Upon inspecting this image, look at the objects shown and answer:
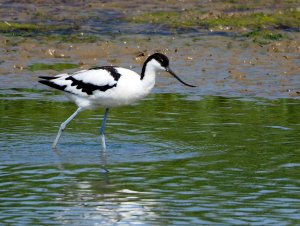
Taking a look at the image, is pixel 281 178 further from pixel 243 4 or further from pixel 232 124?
pixel 243 4

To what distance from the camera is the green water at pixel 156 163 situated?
877 centimetres

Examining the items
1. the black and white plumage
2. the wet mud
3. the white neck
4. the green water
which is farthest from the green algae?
the white neck

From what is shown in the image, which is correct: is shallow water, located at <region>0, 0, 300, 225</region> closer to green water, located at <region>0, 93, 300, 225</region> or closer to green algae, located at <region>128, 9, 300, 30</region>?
green water, located at <region>0, 93, 300, 225</region>

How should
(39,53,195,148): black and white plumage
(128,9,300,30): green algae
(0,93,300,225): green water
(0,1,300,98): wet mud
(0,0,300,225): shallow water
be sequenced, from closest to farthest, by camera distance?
1. (0,93,300,225): green water
2. (0,0,300,225): shallow water
3. (39,53,195,148): black and white plumage
4. (0,1,300,98): wet mud
5. (128,9,300,30): green algae

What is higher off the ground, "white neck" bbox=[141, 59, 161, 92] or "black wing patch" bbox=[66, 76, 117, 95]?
"white neck" bbox=[141, 59, 161, 92]

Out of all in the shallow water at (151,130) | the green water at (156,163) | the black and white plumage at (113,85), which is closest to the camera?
the green water at (156,163)

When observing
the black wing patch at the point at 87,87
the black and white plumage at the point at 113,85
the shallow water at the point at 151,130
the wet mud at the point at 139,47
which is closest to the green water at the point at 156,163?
the shallow water at the point at 151,130

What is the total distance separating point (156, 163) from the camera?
1094 cm

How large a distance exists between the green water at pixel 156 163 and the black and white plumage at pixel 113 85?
1.62 ft

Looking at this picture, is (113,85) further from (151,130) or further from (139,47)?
(139,47)

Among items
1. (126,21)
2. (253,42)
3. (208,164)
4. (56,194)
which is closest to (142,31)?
(126,21)

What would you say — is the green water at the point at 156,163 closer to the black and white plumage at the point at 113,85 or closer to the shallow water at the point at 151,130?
the shallow water at the point at 151,130

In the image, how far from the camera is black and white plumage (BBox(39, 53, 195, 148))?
1193cm

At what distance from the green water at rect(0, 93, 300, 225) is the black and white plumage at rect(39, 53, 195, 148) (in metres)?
0.50
